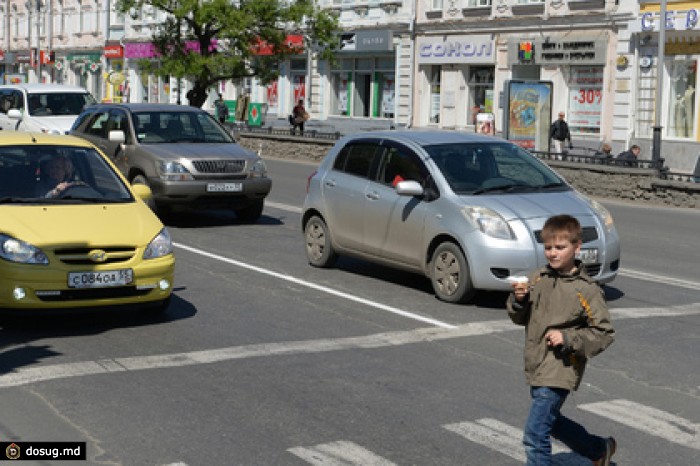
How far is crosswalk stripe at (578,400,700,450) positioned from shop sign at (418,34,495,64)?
119 ft

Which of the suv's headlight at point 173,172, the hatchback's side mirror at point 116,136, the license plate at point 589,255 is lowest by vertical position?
the license plate at point 589,255

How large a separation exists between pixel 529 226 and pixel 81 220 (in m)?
4.08

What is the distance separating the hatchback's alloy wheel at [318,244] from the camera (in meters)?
13.3

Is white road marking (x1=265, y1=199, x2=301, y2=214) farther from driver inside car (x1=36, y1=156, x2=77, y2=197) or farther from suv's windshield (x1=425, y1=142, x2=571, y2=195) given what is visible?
driver inside car (x1=36, y1=156, x2=77, y2=197)

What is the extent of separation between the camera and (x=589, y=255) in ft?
36.3

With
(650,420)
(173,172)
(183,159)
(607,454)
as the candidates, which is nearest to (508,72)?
(183,159)

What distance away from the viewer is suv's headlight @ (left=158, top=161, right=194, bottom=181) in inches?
667

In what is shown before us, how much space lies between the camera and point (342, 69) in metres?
52.0

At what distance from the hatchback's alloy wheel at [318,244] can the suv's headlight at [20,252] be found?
177 inches

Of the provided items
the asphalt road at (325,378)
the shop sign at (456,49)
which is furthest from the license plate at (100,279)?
the shop sign at (456,49)

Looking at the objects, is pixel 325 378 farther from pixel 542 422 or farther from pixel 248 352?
pixel 542 422

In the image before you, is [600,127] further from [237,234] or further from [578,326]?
[578,326]

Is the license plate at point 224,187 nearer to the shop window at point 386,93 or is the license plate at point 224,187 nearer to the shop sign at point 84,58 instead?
the shop window at point 386,93

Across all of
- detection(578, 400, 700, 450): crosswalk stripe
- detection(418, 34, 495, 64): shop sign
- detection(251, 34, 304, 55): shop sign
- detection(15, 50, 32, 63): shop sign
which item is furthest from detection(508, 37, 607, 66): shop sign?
detection(15, 50, 32, 63): shop sign
